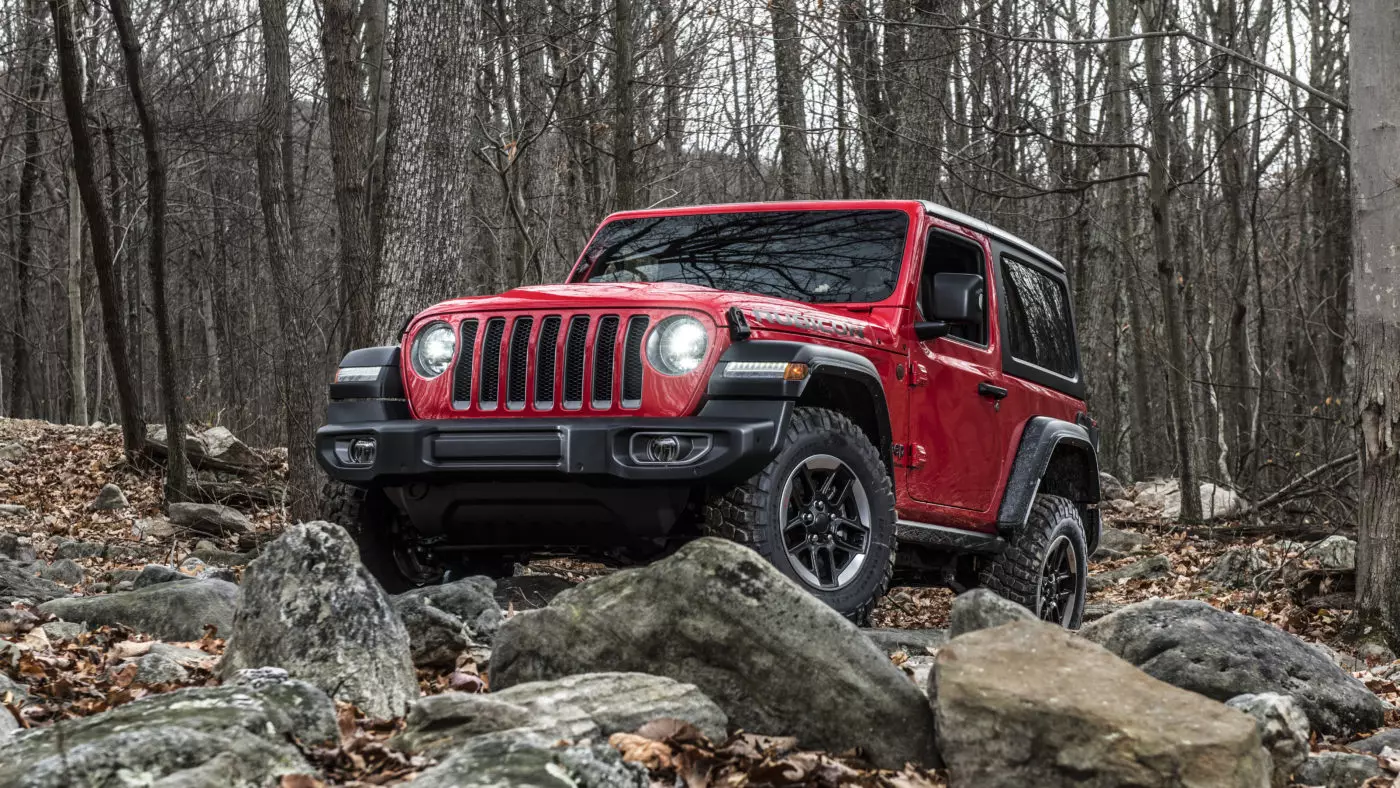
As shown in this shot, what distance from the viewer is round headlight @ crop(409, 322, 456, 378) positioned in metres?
5.75

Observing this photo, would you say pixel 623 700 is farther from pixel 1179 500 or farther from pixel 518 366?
pixel 1179 500

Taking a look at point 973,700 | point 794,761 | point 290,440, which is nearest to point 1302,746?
point 973,700

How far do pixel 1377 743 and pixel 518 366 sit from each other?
344 cm

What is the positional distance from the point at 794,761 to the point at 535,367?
2245 millimetres

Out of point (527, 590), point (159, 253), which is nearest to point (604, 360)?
point (527, 590)

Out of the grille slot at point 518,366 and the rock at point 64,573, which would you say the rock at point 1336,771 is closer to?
the grille slot at point 518,366

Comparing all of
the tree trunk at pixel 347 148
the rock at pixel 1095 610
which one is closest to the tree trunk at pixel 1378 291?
the rock at pixel 1095 610

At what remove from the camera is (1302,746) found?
13.7 feet

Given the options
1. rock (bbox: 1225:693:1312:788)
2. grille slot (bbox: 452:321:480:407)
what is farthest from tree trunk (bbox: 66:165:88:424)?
rock (bbox: 1225:693:1312:788)

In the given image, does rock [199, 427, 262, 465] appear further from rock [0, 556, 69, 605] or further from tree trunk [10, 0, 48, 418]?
tree trunk [10, 0, 48, 418]

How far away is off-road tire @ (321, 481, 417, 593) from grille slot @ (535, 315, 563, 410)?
101 cm

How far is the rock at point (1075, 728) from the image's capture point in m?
3.39

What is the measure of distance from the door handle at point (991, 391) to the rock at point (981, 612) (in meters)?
2.43

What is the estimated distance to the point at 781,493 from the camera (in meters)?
5.33
